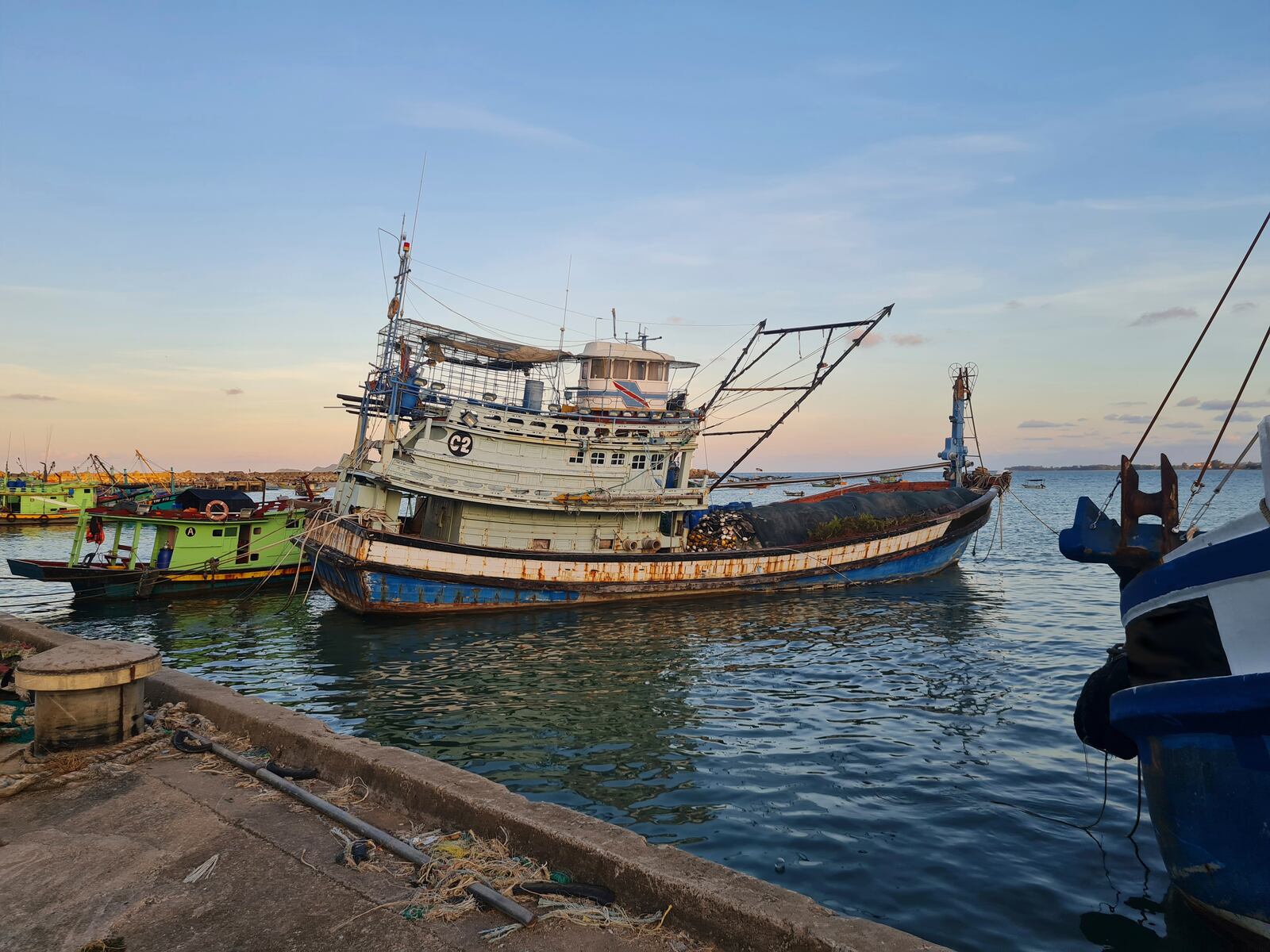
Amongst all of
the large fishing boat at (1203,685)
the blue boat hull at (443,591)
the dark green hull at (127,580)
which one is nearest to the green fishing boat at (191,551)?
the dark green hull at (127,580)

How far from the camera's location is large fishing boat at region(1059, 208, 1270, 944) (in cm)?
486

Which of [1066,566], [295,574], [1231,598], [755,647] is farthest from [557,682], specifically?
[1066,566]

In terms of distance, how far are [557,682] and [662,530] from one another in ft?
36.0

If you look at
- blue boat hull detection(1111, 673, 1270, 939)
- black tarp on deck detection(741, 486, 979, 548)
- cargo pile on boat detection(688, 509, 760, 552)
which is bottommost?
blue boat hull detection(1111, 673, 1270, 939)

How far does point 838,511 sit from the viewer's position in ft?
91.0

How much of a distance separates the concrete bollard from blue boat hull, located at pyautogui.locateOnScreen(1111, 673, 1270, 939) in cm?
827

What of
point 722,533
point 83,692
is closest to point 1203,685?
point 83,692

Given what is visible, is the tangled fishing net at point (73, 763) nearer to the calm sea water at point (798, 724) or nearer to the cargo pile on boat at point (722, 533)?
the calm sea water at point (798, 724)

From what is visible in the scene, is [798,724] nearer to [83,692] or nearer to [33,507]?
[83,692]

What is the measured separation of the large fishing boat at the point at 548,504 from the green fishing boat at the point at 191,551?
373cm

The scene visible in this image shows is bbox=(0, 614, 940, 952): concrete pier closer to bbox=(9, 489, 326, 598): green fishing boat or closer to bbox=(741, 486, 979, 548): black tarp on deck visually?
bbox=(9, 489, 326, 598): green fishing boat

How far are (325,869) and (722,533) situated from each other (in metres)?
21.5

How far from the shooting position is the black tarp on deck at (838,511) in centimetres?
2634

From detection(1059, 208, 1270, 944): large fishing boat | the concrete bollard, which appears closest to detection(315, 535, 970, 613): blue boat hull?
the concrete bollard
